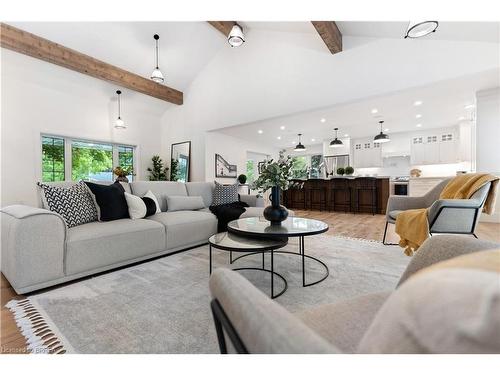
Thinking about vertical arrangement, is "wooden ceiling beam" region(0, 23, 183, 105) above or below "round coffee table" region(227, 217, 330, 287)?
above

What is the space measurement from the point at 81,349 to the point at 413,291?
149 cm

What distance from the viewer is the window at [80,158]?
5.00 m

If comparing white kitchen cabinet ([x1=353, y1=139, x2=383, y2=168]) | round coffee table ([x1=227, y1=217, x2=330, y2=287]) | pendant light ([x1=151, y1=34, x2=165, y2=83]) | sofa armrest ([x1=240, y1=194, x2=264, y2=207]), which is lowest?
round coffee table ([x1=227, y1=217, x2=330, y2=287])

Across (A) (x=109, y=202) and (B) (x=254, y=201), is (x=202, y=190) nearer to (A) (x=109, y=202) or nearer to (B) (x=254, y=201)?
(B) (x=254, y=201)

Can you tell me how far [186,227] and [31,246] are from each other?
52.3 inches

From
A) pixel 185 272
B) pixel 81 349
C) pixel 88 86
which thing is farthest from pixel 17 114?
pixel 81 349

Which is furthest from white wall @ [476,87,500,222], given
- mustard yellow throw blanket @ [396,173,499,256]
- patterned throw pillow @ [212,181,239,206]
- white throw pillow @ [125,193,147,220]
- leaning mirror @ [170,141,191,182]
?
leaning mirror @ [170,141,191,182]

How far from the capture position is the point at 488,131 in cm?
392

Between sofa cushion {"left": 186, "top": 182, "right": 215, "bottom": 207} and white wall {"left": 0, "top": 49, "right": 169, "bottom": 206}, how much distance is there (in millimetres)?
3398

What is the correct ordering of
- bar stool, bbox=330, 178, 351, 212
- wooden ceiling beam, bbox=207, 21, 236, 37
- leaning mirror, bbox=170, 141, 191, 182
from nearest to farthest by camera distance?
wooden ceiling beam, bbox=207, 21, 236, 37 → bar stool, bbox=330, 178, 351, 212 → leaning mirror, bbox=170, 141, 191, 182

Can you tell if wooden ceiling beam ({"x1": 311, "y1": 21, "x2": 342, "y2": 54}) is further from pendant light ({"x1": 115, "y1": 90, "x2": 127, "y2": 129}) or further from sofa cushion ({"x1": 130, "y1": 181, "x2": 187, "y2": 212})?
pendant light ({"x1": 115, "y1": 90, "x2": 127, "y2": 129})

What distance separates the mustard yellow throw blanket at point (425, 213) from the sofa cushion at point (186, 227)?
218 cm

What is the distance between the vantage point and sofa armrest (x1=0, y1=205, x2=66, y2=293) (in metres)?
1.63

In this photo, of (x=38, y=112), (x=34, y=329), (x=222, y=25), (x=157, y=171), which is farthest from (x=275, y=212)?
(x=38, y=112)
